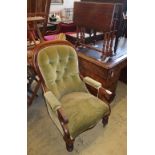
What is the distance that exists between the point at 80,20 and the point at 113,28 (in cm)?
49

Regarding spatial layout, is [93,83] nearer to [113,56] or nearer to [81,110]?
[81,110]

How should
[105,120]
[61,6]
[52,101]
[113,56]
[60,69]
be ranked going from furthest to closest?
1. [61,6]
2. [113,56]
3. [105,120]
4. [60,69]
5. [52,101]

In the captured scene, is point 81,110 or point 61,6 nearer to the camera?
point 81,110

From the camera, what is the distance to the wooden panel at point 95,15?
218 centimetres

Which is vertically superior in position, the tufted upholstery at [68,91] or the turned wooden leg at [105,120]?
the tufted upholstery at [68,91]

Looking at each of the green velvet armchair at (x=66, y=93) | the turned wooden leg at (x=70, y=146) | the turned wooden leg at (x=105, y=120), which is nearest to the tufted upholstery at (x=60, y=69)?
the green velvet armchair at (x=66, y=93)

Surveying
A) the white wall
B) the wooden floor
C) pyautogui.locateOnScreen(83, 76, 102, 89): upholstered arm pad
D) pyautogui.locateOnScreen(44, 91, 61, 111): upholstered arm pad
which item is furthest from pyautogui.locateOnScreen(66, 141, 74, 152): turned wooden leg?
the white wall

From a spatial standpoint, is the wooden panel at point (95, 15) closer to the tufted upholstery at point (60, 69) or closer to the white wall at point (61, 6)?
the tufted upholstery at point (60, 69)

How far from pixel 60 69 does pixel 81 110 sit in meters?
0.57

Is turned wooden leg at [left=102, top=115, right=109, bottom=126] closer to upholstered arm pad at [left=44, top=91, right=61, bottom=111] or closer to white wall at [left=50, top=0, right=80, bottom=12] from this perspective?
upholstered arm pad at [left=44, top=91, right=61, bottom=111]

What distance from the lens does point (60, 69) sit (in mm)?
2238

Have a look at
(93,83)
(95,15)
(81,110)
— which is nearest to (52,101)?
(81,110)
